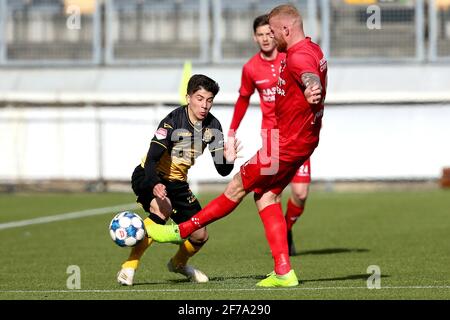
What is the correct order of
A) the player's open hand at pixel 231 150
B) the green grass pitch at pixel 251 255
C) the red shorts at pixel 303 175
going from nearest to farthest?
1. the green grass pitch at pixel 251 255
2. the player's open hand at pixel 231 150
3. the red shorts at pixel 303 175

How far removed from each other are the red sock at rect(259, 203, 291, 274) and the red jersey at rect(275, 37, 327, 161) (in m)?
0.55

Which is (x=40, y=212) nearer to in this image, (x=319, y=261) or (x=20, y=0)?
(x=319, y=261)

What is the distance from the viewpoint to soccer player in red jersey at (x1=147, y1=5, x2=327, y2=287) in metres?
9.50

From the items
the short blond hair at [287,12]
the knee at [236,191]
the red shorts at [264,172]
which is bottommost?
the knee at [236,191]

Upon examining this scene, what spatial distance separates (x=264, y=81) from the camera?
12.9 m

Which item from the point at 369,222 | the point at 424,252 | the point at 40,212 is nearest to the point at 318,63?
the point at 424,252

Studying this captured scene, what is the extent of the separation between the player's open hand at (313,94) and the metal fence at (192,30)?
1971 cm

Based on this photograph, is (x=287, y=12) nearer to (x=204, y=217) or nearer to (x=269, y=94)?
(x=204, y=217)

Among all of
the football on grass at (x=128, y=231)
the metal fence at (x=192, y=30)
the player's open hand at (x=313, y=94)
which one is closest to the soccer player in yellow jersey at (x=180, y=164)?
the football on grass at (x=128, y=231)

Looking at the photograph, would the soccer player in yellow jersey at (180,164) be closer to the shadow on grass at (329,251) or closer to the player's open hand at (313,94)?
the player's open hand at (313,94)

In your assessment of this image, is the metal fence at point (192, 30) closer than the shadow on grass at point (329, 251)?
No

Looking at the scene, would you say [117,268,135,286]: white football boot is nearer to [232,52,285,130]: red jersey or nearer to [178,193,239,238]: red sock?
[178,193,239,238]: red sock

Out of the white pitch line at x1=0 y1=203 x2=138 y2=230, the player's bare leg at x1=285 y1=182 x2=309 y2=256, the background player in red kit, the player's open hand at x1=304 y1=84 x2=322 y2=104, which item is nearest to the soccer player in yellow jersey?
the player's open hand at x1=304 y1=84 x2=322 y2=104

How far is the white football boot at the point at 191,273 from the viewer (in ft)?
33.9
